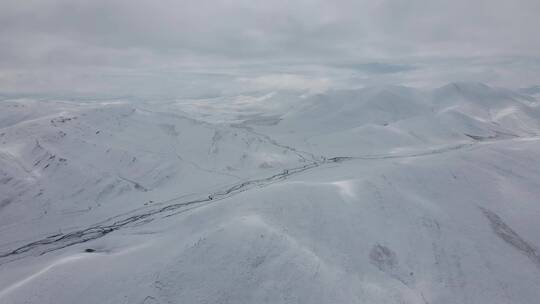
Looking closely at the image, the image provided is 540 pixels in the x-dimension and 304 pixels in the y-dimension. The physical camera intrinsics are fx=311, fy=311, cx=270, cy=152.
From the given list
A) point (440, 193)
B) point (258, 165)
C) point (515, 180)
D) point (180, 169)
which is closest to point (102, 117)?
point (180, 169)

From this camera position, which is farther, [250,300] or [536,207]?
[536,207]

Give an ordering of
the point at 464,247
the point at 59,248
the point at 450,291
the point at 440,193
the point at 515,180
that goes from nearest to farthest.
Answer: the point at 450,291 → the point at 464,247 → the point at 59,248 → the point at 440,193 → the point at 515,180

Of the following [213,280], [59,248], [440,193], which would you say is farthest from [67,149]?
Result: [440,193]

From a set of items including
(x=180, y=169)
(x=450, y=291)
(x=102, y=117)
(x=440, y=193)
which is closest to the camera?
(x=450, y=291)

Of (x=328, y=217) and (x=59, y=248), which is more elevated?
(x=328, y=217)

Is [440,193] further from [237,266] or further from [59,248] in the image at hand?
[59,248]

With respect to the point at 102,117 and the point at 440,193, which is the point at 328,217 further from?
the point at 102,117
